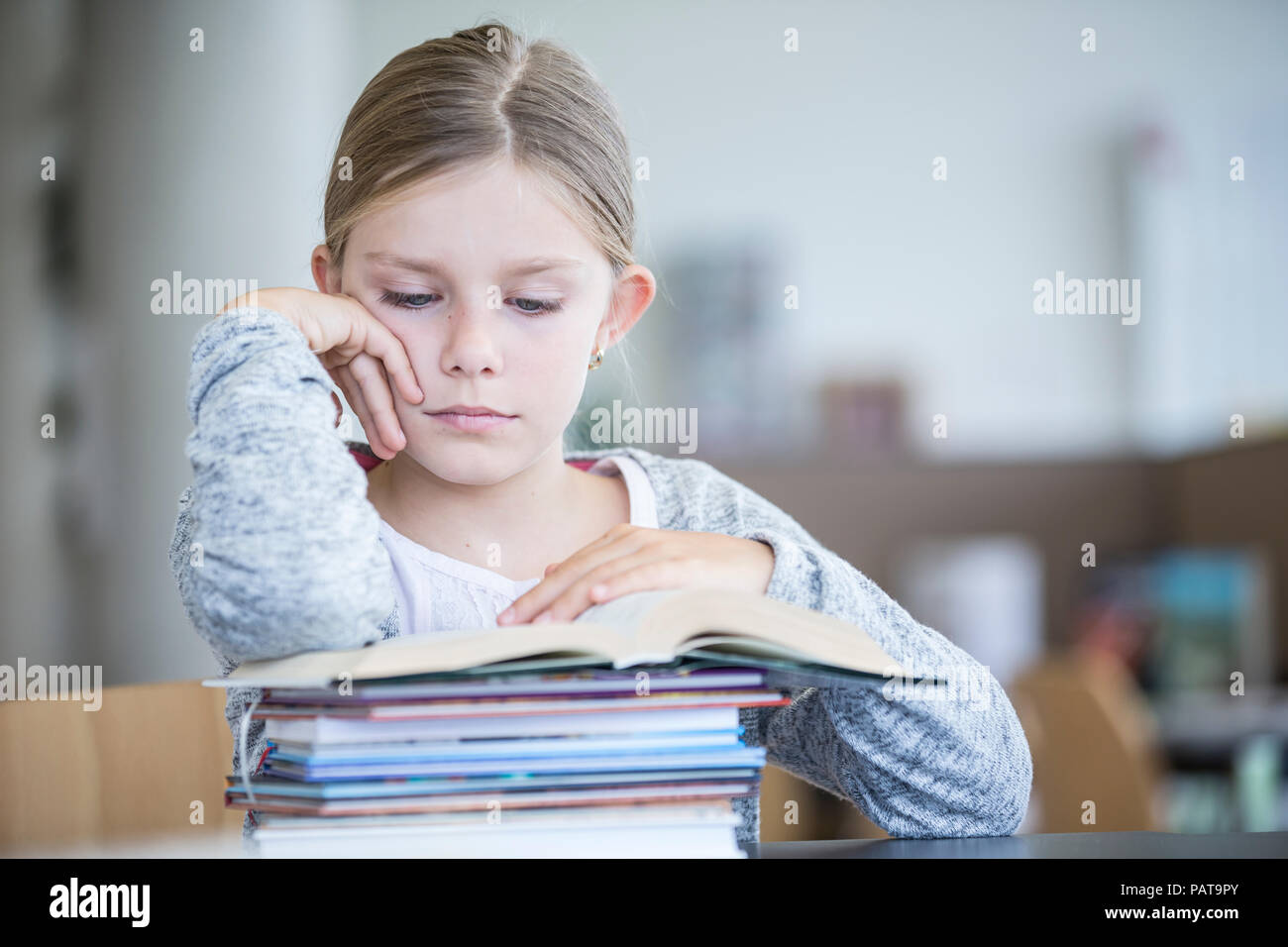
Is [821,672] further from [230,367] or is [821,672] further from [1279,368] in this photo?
[1279,368]

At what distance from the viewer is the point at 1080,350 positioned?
4391mm

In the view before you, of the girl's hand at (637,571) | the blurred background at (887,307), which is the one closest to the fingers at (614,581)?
the girl's hand at (637,571)

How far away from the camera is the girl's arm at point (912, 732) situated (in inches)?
28.5

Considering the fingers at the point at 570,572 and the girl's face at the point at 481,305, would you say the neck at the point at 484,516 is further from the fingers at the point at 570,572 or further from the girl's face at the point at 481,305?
the fingers at the point at 570,572

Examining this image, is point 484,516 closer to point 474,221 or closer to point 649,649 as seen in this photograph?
point 474,221

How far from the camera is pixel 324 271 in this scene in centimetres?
96

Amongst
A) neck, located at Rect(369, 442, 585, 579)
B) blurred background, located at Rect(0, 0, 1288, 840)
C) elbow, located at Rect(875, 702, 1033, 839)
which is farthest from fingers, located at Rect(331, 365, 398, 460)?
elbow, located at Rect(875, 702, 1033, 839)

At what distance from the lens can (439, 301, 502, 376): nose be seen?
80cm

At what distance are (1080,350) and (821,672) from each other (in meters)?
4.18

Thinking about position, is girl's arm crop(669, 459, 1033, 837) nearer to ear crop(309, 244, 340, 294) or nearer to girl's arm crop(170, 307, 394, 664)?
girl's arm crop(170, 307, 394, 664)

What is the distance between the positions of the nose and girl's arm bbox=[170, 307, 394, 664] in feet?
0.34

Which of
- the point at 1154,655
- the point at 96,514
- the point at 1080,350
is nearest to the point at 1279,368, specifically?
the point at 1080,350

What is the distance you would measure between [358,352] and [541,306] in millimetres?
134
